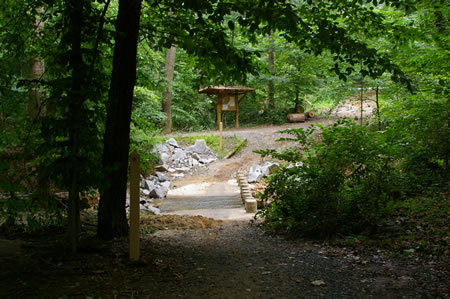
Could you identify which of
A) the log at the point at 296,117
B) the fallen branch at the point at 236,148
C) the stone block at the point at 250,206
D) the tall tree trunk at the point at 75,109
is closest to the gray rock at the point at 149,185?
the stone block at the point at 250,206

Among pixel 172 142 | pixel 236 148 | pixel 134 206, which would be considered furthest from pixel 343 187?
pixel 172 142

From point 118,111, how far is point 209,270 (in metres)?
2.29

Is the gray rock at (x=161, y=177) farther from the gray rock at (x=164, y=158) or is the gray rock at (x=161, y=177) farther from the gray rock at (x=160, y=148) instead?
the gray rock at (x=164, y=158)

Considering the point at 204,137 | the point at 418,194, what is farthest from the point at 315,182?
the point at 204,137

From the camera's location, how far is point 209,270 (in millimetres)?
3998

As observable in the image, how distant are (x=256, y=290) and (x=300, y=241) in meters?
2.34

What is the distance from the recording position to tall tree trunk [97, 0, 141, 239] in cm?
456

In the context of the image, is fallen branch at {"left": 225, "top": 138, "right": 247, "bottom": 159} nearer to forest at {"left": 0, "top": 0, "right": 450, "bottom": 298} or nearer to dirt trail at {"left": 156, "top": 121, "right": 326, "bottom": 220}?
dirt trail at {"left": 156, "top": 121, "right": 326, "bottom": 220}

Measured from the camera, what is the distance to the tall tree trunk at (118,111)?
4.56 m

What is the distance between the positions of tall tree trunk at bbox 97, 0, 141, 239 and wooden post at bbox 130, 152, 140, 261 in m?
0.86

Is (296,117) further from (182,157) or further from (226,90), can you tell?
(182,157)

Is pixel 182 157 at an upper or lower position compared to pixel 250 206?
upper

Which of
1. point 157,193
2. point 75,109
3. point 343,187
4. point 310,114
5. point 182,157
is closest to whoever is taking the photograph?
point 75,109

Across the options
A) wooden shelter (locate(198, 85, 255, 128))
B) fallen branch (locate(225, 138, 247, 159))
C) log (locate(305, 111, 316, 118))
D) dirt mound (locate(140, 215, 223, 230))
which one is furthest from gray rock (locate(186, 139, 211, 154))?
dirt mound (locate(140, 215, 223, 230))
